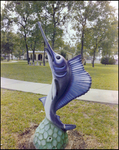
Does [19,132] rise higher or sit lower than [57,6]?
lower

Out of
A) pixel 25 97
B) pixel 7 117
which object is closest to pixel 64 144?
pixel 7 117

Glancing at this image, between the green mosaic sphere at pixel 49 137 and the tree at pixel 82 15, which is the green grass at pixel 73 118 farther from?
the tree at pixel 82 15

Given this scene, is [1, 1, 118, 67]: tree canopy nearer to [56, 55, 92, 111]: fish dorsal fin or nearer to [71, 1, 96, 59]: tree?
[71, 1, 96, 59]: tree

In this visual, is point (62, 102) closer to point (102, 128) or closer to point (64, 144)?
point (64, 144)

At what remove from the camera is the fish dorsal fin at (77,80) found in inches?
78.7

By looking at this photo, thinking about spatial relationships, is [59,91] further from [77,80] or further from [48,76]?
[48,76]

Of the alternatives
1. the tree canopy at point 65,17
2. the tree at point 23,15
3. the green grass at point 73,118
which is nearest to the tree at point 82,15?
the tree canopy at point 65,17

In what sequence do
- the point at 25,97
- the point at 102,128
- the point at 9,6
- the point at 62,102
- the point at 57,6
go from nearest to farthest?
the point at 62,102
the point at 102,128
the point at 25,97
the point at 57,6
the point at 9,6

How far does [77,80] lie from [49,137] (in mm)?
1091

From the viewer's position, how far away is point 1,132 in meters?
3.19

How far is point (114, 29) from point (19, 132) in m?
24.8

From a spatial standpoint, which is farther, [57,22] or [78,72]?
[57,22]

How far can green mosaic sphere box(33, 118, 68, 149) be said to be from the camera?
7.34ft

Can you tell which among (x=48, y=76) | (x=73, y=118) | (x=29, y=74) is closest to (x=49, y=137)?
(x=73, y=118)
